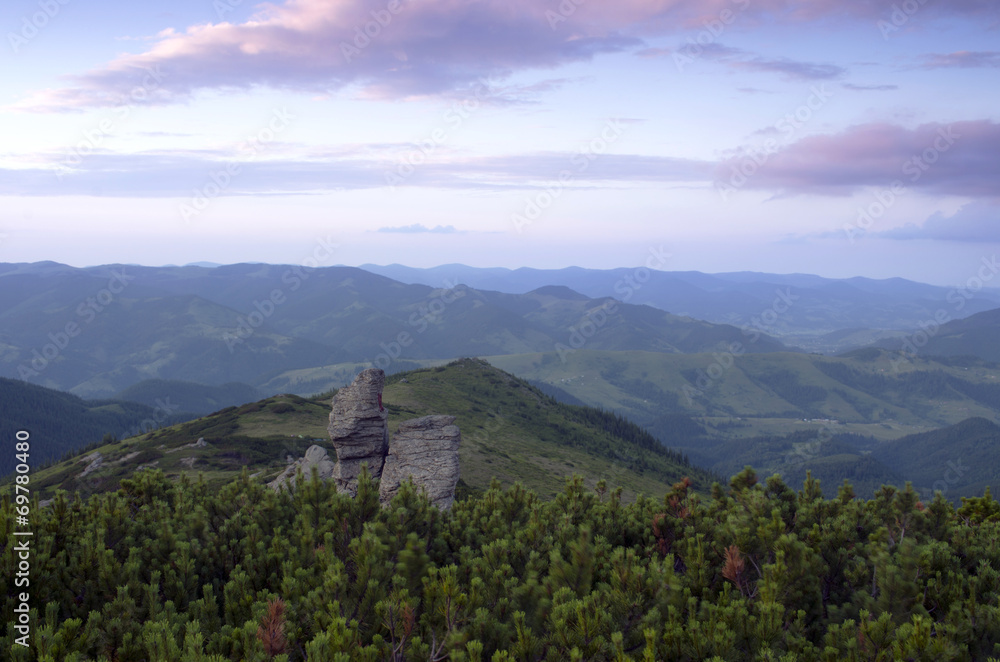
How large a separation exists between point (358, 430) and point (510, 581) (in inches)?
1606

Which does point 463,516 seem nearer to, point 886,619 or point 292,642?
point 292,642

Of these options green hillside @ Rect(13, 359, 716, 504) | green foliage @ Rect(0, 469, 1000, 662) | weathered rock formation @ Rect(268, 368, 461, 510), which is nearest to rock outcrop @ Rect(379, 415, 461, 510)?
weathered rock formation @ Rect(268, 368, 461, 510)

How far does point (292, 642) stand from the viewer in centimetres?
1463

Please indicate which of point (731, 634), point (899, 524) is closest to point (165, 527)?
point (731, 634)

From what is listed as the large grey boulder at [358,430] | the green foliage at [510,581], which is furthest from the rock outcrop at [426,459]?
the green foliage at [510,581]

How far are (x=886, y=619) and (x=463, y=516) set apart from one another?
614 inches

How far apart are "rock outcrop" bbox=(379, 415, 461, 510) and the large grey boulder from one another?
2940 mm

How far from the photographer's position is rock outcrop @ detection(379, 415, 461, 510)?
49.4 m

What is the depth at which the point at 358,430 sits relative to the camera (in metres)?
56.5

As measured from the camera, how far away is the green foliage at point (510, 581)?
551 inches

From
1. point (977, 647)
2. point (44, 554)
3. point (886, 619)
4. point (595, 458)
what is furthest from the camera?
point (595, 458)

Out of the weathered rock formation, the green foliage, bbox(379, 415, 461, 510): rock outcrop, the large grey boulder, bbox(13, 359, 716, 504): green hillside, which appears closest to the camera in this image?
the green foliage

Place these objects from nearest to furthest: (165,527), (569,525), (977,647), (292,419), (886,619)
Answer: (886,619) < (977,647) < (165,527) < (569,525) < (292,419)

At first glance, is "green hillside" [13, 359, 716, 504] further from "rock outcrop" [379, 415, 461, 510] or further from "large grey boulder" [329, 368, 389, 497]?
"rock outcrop" [379, 415, 461, 510]
